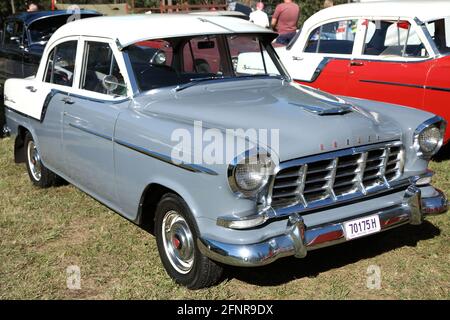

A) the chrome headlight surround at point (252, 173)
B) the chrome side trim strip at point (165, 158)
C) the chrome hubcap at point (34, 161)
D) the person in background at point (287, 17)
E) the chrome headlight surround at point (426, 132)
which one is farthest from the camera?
the person in background at point (287, 17)

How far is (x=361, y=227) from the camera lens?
3348 mm

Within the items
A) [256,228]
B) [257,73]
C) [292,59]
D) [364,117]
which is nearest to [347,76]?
A: [292,59]

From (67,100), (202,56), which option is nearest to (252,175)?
(202,56)

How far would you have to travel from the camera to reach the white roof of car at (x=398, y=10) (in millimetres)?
6121

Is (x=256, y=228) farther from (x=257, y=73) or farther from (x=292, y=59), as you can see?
(x=292, y=59)

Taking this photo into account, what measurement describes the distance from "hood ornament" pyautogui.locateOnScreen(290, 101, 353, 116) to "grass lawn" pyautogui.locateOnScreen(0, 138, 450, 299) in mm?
1072

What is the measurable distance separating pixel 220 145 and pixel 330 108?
93cm

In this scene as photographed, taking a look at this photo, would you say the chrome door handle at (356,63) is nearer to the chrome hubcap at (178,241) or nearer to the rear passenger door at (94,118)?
the rear passenger door at (94,118)

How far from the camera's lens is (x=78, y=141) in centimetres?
442

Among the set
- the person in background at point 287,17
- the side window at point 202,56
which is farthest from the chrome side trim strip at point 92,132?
the person in background at point 287,17

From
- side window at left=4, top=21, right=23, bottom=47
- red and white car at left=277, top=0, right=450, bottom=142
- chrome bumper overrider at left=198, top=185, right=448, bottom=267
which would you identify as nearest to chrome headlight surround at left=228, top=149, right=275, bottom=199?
chrome bumper overrider at left=198, top=185, right=448, bottom=267

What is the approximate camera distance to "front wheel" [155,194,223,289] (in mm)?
3348

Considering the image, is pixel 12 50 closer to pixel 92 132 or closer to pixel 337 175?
pixel 92 132

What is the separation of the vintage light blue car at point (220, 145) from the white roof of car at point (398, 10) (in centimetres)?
221
